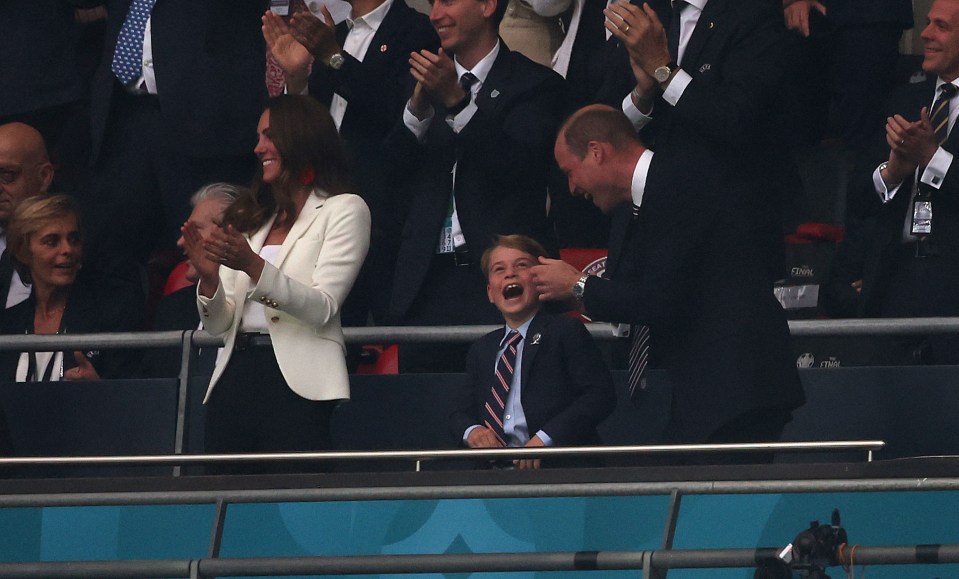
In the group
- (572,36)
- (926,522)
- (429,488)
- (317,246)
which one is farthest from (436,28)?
(926,522)

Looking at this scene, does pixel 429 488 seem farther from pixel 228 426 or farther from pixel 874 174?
pixel 874 174

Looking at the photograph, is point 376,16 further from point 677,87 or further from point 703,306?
point 703,306

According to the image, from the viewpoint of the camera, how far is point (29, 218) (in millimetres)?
8586

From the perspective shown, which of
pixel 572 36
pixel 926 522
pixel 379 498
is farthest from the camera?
pixel 572 36

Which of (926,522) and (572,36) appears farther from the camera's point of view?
(572,36)

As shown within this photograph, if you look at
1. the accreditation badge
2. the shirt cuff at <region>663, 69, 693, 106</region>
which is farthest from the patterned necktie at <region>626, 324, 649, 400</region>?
the accreditation badge

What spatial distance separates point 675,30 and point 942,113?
3.74 feet

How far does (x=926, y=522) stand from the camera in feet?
19.5

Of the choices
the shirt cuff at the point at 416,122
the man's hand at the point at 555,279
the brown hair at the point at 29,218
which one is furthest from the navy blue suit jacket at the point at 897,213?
the brown hair at the point at 29,218

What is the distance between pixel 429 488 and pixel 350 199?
138cm

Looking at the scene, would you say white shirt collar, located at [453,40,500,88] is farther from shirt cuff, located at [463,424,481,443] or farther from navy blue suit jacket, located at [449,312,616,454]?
shirt cuff, located at [463,424,481,443]

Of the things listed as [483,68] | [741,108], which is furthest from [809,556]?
[483,68]

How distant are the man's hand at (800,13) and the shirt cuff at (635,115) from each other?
3.04ft

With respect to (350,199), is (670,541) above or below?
below
